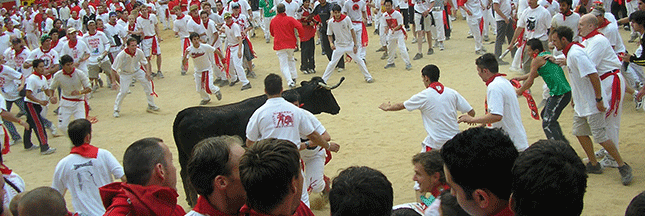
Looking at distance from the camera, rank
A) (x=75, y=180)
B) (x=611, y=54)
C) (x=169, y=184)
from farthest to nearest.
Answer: (x=611, y=54) < (x=75, y=180) < (x=169, y=184)

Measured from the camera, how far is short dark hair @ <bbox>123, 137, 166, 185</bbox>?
283 centimetres

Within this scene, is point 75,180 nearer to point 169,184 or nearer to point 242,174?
point 169,184

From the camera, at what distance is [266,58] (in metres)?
15.8

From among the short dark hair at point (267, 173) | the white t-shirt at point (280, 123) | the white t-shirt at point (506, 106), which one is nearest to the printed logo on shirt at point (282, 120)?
the white t-shirt at point (280, 123)

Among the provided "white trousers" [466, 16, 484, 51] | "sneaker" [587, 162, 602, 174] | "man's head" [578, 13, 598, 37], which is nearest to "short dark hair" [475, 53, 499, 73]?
"man's head" [578, 13, 598, 37]

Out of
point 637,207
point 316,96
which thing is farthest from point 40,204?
point 316,96

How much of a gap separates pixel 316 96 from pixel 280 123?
226cm

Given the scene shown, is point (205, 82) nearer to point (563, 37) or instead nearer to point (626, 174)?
point (563, 37)

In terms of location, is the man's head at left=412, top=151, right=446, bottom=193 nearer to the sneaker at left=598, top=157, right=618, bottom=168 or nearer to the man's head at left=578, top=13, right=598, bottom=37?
the sneaker at left=598, top=157, right=618, bottom=168

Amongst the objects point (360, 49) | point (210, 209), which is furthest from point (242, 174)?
point (360, 49)

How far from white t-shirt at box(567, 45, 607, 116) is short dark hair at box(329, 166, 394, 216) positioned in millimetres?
4319

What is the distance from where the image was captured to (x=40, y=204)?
3.12m

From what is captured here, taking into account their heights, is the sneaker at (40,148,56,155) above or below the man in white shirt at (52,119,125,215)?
below

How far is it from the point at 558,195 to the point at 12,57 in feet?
43.7
